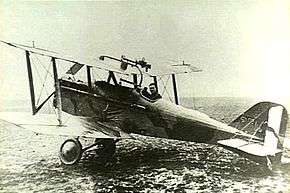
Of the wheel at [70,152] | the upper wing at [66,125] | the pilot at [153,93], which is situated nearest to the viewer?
the upper wing at [66,125]

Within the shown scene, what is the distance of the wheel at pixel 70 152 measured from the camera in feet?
7.22

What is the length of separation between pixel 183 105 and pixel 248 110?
12.9 inches

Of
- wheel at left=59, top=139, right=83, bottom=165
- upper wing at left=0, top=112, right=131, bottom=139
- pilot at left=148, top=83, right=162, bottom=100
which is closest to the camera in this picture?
upper wing at left=0, top=112, right=131, bottom=139

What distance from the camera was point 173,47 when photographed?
2.20 meters

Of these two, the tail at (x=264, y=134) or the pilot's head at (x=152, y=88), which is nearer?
the tail at (x=264, y=134)

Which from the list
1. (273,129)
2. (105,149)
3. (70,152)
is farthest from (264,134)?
(70,152)

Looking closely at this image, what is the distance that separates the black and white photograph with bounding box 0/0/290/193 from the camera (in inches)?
83.0

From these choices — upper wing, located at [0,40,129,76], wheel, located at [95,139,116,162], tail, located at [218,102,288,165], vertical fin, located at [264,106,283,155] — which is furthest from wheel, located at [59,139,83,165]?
vertical fin, located at [264,106,283,155]

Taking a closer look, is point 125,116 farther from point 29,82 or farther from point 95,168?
point 29,82

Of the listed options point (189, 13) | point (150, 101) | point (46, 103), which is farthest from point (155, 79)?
point (46, 103)

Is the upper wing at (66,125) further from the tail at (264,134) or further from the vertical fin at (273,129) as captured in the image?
the vertical fin at (273,129)

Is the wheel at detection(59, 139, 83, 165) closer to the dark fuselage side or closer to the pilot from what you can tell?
the dark fuselage side

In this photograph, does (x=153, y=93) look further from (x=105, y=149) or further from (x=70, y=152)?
(x=70, y=152)

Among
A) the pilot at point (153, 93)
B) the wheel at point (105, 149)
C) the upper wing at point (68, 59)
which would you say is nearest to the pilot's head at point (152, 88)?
the pilot at point (153, 93)
